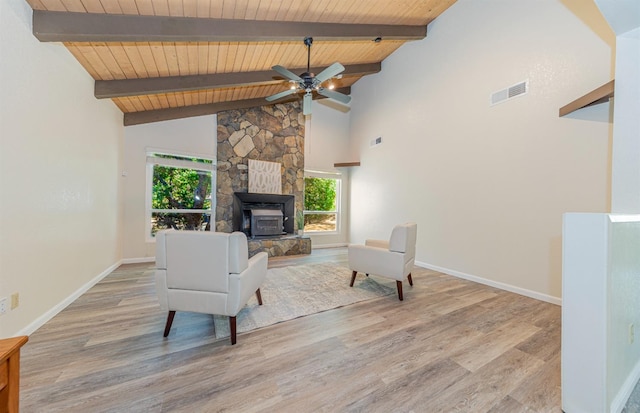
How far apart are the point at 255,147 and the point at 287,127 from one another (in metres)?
1.05

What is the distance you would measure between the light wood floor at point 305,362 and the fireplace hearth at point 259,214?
2833 mm

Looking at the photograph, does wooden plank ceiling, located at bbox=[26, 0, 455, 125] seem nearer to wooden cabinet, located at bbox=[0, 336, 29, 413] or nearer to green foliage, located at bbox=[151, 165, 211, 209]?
green foliage, located at bbox=[151, 165, 211, 209]

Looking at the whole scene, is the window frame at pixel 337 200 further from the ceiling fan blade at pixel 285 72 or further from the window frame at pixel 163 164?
the ceiling fan blade at pixel 285 72

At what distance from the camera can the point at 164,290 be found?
6.89 ft

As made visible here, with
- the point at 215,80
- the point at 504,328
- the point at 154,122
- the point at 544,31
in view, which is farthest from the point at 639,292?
the point at 154,122

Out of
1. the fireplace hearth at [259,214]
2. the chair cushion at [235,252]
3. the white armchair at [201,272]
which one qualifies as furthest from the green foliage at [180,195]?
the chair cushion at [235,252]

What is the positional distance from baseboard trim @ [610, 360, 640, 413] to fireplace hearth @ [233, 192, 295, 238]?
16.8ft

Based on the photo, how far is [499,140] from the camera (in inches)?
139

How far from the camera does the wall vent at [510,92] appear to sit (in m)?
3.27

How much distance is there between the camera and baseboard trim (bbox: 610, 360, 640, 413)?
1.38 m

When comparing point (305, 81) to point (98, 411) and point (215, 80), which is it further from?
point (98, 411)

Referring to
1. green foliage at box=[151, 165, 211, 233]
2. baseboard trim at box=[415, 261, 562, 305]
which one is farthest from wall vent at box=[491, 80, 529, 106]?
green foliage at box=[151, 165, 211, 233]

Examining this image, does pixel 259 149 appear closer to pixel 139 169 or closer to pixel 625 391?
pixel 139 169

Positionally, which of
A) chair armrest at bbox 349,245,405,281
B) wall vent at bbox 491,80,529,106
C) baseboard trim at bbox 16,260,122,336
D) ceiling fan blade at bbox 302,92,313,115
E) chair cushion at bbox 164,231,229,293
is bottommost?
baseboard trim at bbox 16,260,122,336
